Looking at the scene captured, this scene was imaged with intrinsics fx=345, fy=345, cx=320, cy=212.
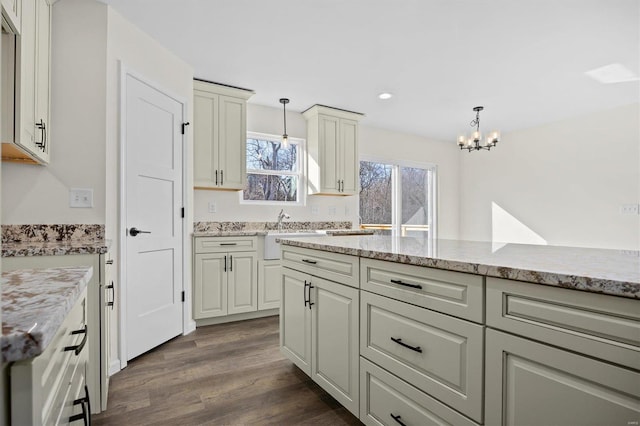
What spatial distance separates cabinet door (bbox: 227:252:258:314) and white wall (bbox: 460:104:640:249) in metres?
4.51

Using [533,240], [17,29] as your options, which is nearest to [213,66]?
[17,29]

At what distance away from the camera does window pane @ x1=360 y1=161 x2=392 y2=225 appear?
5.53 meters

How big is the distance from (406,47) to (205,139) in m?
2.14

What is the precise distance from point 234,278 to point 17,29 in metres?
2.46

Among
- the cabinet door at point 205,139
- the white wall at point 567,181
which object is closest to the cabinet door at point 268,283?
the cabinet door at point 205,139

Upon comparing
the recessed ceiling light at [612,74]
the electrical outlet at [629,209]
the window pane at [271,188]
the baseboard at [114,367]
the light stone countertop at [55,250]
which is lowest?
the baseboard at [114,367]

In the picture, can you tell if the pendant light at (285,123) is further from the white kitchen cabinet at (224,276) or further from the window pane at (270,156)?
the white kitchen cabinet at (224,276)

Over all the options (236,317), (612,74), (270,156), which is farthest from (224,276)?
(612,74)

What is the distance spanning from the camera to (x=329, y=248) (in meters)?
1.86

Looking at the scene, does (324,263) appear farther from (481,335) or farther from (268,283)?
(268,283)

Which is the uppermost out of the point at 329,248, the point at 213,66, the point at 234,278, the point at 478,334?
the point at 213,66

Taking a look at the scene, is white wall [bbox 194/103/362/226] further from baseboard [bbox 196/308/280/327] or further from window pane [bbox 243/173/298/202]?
baseboard [bbox 196/308/280/327]

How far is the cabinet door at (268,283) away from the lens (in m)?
3.61

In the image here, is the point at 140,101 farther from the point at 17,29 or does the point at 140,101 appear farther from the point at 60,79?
the point at 17,29
